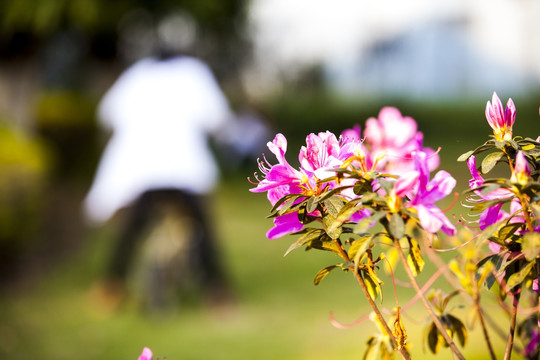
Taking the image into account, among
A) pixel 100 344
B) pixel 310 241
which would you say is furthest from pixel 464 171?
pixel 310 241

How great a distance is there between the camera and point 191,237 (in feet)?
17.0

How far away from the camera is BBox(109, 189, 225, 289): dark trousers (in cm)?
513

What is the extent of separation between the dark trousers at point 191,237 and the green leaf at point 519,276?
162 inches

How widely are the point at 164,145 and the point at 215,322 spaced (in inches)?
48.9

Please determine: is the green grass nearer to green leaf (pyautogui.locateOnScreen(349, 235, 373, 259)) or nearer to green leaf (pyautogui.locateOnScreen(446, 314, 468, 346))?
green leaf (pyautogui.locateOnScreen(446, 314, 468, 346))

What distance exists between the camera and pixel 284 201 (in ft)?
3.61

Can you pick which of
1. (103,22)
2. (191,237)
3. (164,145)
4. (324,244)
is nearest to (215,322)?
(191,237)

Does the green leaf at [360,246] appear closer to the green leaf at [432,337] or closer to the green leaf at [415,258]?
the green leaf at [415,258]

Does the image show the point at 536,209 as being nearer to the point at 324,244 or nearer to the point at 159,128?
the point at 324,244

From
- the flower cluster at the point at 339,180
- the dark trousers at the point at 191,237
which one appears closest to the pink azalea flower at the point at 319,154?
the flower cluster at the point at 339,180

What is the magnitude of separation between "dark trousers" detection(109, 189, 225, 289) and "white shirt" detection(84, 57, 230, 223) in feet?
0.29

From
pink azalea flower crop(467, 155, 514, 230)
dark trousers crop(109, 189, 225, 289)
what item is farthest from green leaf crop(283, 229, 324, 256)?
dark trousers crop(109, 189, 225, 289)

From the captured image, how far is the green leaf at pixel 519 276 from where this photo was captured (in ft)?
3.51

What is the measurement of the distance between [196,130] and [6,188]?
1725 millimetres
